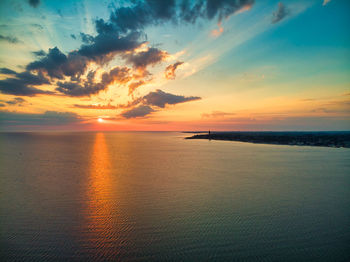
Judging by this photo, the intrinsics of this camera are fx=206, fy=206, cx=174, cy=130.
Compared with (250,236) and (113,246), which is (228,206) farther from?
(113,246)

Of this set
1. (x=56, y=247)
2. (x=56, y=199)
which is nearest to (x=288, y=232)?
(x=56, y=247)

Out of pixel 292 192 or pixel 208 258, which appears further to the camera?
pixel 292 192

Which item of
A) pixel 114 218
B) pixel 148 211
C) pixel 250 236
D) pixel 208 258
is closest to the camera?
Answer: pixel 208 258

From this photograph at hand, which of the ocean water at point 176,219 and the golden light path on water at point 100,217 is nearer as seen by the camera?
the ocean water at point 176,219

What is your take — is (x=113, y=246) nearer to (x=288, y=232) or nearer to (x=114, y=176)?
(x=288, y=232)

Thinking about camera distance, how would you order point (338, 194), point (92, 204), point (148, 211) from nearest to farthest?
point (148, 211) → point (92, 204) → point (338, 194)

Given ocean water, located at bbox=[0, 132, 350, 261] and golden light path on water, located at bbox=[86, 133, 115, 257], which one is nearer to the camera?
ocean water, located at bbox=[0, 132, 350, 261]

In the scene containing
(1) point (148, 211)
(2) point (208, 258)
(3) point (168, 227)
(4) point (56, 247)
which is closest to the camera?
(2) point (208, 258)

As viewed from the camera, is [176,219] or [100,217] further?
[100,217]

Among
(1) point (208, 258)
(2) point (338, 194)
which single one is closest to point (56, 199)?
(1) point (208, 258)
